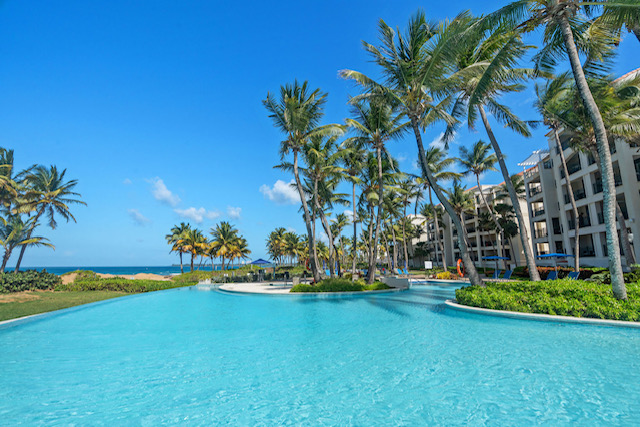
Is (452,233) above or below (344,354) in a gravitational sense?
above

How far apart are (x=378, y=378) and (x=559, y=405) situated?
2.38m

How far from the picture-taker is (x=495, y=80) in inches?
460

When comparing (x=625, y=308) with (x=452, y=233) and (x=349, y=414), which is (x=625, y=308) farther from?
(x=452, y=233)

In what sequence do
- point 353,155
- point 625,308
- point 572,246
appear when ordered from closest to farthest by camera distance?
1. point 625,308
2. point 353,155
3. point 572,246

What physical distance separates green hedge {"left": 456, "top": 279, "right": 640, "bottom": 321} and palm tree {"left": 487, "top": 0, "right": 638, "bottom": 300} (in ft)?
1.42

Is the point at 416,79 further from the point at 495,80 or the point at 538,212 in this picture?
the point at 538,212

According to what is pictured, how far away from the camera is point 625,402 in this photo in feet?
12.8

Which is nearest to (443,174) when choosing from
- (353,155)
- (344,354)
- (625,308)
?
(353,155)

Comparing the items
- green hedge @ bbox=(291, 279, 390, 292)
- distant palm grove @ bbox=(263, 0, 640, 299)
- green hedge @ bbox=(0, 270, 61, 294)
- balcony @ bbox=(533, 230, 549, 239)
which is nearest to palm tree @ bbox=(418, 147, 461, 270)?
distant palm grove @ bbox=(263, 0, 640, 299)

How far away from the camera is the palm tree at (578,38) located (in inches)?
326

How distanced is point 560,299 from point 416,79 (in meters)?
9.62

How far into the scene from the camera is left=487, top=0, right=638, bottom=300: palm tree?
326 inches

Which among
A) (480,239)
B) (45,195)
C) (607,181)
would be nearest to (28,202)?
(45,195)

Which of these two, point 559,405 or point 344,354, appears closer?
point 559,405
